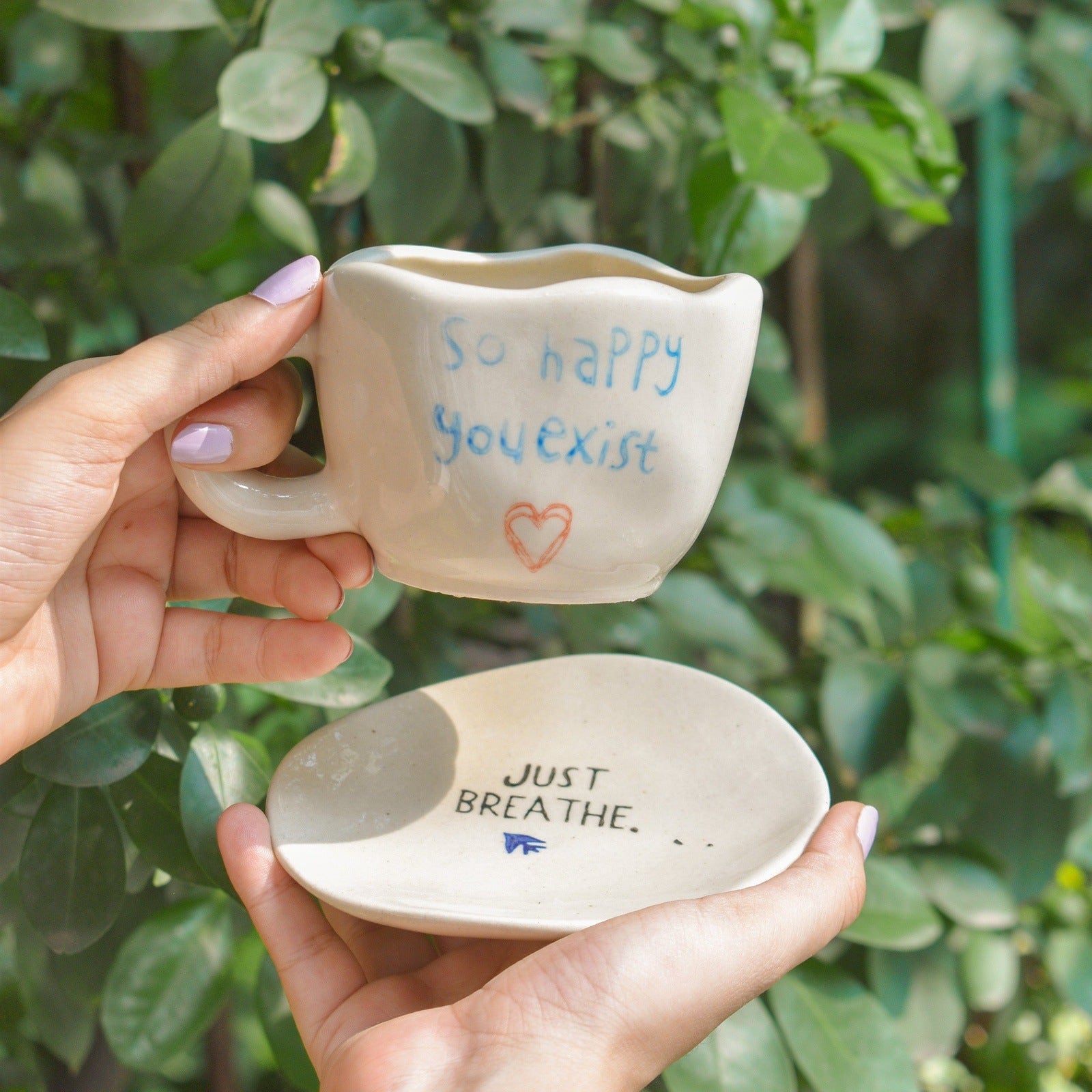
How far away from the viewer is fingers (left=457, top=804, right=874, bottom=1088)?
43 cm

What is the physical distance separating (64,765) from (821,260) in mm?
1307

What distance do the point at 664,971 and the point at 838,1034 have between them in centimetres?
28

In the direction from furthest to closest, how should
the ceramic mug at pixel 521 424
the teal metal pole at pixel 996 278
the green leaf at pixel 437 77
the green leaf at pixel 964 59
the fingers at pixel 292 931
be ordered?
the teal metal pole at pixel 996 278, the green leaf at pixel 964 59, the green leaf at pixel 437 77, the fingers at pixel 292 931, the ceramic mug at pixel 521 424

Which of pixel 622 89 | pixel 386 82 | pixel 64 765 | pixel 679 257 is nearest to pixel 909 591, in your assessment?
pixel 679 257

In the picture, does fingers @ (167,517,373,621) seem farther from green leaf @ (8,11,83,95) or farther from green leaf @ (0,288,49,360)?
green leaf @ (8,11,83,95)

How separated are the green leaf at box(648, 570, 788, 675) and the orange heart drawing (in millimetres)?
400

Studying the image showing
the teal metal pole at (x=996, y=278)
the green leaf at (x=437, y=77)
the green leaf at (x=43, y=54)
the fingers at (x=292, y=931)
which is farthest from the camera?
the teal metal pole at (x=996, y=278)

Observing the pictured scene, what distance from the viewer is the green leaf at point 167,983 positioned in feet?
2.00

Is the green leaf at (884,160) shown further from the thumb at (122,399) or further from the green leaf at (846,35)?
the thumb at (122,399)

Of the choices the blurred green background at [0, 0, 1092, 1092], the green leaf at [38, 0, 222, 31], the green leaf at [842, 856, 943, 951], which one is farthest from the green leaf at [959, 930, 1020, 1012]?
the green leaf at [38, 0, 222, 31]

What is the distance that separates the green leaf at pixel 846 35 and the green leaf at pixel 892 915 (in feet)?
1.72

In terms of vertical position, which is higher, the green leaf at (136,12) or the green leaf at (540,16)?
the green leaf at (136,12)

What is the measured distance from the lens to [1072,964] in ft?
3.23

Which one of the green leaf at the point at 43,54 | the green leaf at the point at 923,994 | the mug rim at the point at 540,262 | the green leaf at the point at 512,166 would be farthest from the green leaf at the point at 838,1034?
the green leaf at the point at 43,54
